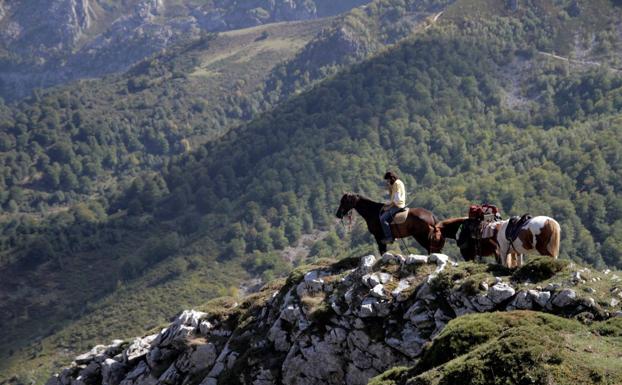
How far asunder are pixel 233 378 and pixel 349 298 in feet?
20.8

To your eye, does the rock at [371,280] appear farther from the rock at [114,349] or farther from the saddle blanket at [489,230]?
the rock at [114,349]

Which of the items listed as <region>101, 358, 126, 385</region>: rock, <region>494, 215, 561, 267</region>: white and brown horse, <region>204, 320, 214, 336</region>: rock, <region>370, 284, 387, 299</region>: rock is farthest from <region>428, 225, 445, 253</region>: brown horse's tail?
<region>101, 358, 126, 385</region>: rock

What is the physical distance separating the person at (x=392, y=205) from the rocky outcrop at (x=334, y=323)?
84.9 inches

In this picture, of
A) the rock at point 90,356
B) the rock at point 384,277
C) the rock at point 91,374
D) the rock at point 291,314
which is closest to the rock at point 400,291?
the rock at point 384,277

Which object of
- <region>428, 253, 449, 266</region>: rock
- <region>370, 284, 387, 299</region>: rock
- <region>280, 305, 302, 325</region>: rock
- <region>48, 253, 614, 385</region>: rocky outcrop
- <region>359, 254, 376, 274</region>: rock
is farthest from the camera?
<region>280, 305, 302, 325</region>: rock

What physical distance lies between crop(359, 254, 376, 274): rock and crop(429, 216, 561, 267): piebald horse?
3769mm

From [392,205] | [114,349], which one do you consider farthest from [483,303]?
[114,349]

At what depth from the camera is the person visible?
38.2m

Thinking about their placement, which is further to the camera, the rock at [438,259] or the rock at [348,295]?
the rock at [438,259]

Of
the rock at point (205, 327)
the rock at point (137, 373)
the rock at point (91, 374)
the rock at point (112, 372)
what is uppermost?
the rock at point (205, 327)

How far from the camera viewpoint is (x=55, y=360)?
187 m

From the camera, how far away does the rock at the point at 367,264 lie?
35.0 metres

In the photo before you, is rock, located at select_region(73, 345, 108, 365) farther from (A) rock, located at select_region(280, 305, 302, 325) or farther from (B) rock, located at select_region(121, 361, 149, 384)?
(A) rock, located at select_region(280, 305, 302, 325)

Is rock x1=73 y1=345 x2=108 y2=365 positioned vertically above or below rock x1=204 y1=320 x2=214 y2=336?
below
